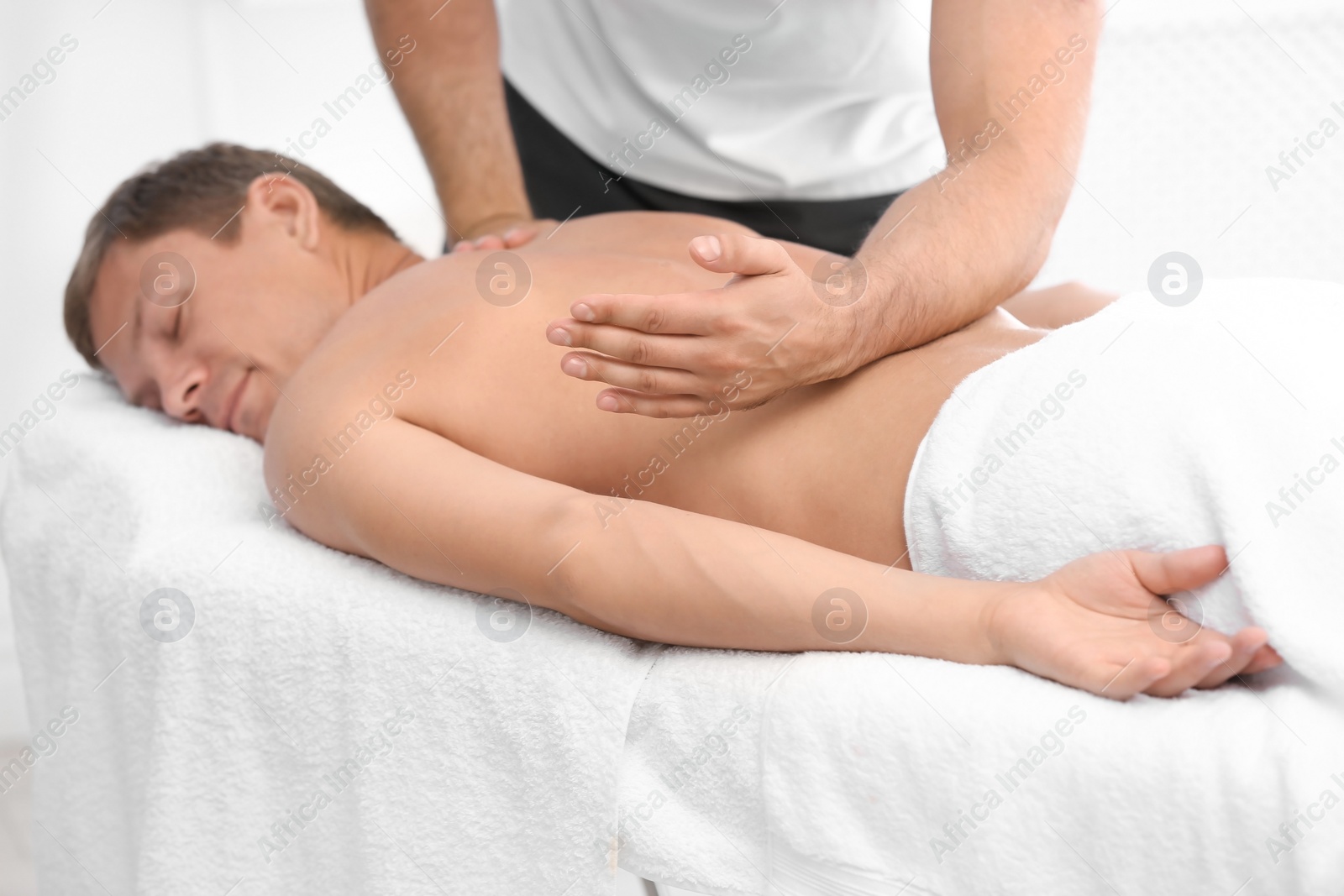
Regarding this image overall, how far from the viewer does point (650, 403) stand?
918 millimetres

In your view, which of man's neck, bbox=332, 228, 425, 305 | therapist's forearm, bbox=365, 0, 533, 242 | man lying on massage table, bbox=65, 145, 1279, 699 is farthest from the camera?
therapist's forearm, bbox=365, 0, 533, 242

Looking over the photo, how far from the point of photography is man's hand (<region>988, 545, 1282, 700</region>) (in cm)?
71

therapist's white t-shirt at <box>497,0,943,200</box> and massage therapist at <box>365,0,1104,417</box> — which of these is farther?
therapist's white t-shirt at <box>497,0,943,200</box>

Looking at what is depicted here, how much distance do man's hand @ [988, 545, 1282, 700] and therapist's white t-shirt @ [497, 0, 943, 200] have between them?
930 mm

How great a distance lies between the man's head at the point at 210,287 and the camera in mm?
1324

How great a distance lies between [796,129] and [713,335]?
78 centimetres

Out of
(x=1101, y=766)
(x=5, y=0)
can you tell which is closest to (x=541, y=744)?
(x=1101, y=766)

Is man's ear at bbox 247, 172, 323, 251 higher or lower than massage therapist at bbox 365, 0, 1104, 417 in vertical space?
lower

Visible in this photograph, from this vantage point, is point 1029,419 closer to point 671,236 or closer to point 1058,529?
point 1058,529

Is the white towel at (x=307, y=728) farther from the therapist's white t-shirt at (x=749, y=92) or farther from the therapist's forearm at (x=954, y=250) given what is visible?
the therapist's white t-shirt at (x=749, y=92)

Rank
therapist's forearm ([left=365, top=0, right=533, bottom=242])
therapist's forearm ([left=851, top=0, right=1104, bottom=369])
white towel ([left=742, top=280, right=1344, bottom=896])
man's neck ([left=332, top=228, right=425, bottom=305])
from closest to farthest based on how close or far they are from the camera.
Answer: white towel ([left=742, top=280, right=1344, bottom=896])
therapist's forearm ([left=851, top=0, right=1104, bottom=369])
man's neck ([left=332, top=228, right=425, bottom=305])
therapist's forearm ([left=365, top=0, right=533, bottom=242])

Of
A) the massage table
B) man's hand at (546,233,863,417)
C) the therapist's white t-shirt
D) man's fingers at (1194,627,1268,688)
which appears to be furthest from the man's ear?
man's fingers at (1194,627,1268,688)

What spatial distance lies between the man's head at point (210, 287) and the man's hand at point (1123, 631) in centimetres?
94

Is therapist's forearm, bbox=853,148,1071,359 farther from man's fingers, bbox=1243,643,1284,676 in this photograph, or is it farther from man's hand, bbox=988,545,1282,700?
man's fingers, bbox=1243,643,1284,676
